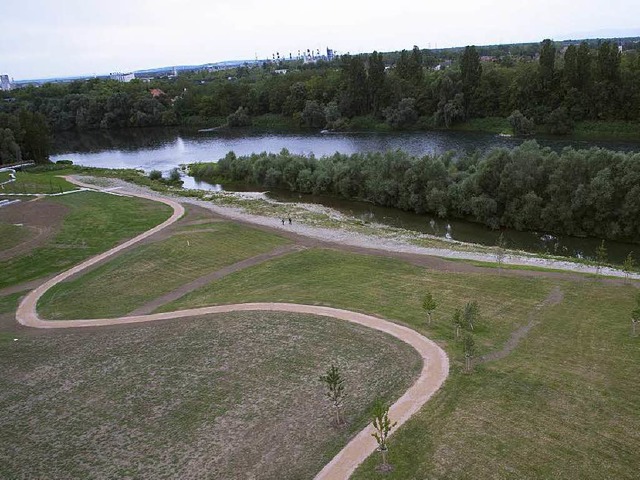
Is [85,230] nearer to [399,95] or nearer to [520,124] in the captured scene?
[520,124]

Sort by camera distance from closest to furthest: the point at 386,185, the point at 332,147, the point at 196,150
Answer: the point at 386,185 → the point at 332,147 → the point at 196,150

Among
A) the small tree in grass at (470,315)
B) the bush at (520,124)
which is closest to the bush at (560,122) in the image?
the bush at (520,124)

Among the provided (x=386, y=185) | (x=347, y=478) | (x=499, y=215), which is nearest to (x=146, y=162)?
(x=386, y=185)

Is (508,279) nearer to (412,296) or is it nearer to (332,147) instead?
(412,296)

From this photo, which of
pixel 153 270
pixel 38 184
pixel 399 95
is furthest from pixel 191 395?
pixel 399 95

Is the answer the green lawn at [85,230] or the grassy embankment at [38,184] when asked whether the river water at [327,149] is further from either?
the green lawn at [85,230]
